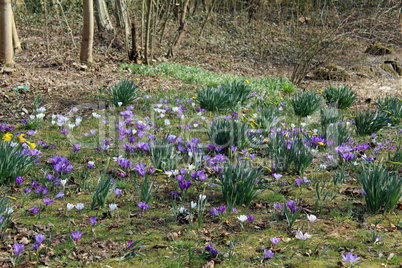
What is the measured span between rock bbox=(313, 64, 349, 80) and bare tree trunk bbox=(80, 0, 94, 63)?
19.1 feet

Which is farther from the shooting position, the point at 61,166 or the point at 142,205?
the point at 61,166

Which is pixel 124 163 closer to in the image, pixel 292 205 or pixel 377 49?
pixel 292 205

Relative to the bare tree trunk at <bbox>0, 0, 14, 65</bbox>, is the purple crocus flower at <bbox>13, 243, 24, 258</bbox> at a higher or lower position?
lower

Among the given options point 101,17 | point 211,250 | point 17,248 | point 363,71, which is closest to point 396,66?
point 363,71

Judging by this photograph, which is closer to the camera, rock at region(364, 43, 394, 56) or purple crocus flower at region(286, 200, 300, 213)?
purple crocus flower at region(286, 200, 300, 213)

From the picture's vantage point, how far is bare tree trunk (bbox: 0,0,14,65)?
6391 mm

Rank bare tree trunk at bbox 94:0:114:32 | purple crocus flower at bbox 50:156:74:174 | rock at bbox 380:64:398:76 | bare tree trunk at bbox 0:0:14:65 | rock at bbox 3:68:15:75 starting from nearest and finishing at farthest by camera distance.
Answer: purple crocus flower at bbox 50:156:74:174, rock at bbox 3:68:15:75, bare tree trunk at bbox 0:0:14:65, rock at bbox 380:64:398:76, bare tree trunk at bbox 94:0:114:32

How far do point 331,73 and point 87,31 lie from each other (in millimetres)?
6097

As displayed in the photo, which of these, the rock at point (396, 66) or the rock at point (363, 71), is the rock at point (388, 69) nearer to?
the rock at point (396, 66)

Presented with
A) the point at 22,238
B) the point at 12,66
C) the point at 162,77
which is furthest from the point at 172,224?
the point at 12,66

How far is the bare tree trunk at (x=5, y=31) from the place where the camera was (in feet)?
21.0

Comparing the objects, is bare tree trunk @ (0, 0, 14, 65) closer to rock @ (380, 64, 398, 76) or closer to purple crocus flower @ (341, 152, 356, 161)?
purple crocus flower @ (341, 152, 356, 161)

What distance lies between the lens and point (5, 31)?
6535 mm

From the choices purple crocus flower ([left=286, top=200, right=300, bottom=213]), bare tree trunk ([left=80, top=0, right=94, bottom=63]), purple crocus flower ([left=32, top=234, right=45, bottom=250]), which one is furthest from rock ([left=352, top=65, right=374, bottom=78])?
purple crocus flower ([left=32, top=234, right=45, bottom=250])
